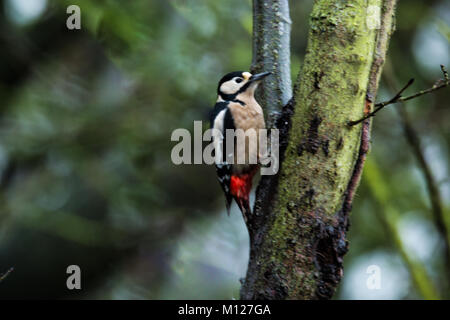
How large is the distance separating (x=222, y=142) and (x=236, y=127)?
145 mm

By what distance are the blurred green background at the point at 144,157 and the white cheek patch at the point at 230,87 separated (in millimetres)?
698

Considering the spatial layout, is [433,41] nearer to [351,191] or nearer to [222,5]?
[222,5]

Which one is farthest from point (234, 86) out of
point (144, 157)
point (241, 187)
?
point (144, 157)

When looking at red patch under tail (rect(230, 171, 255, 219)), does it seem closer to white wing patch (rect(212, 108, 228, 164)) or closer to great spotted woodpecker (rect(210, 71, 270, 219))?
great spotted woodpecker (rect(210, 71, 270, 219))

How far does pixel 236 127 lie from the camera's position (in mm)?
3328

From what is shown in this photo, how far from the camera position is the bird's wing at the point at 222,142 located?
10.9 ft

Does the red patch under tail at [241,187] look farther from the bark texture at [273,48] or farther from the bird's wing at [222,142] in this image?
the bark texture at [273,48]

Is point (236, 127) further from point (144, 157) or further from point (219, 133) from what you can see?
point (144, 157)

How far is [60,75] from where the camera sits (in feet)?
18.1

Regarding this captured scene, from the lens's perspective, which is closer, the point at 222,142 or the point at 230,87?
the point at 222,142

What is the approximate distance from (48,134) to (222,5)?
2161mm

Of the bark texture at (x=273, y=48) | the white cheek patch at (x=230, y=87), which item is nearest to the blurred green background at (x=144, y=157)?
the white cheek patch at (x=230, y=87)

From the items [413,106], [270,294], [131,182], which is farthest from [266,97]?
[413,106]

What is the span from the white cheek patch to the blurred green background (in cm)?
70
